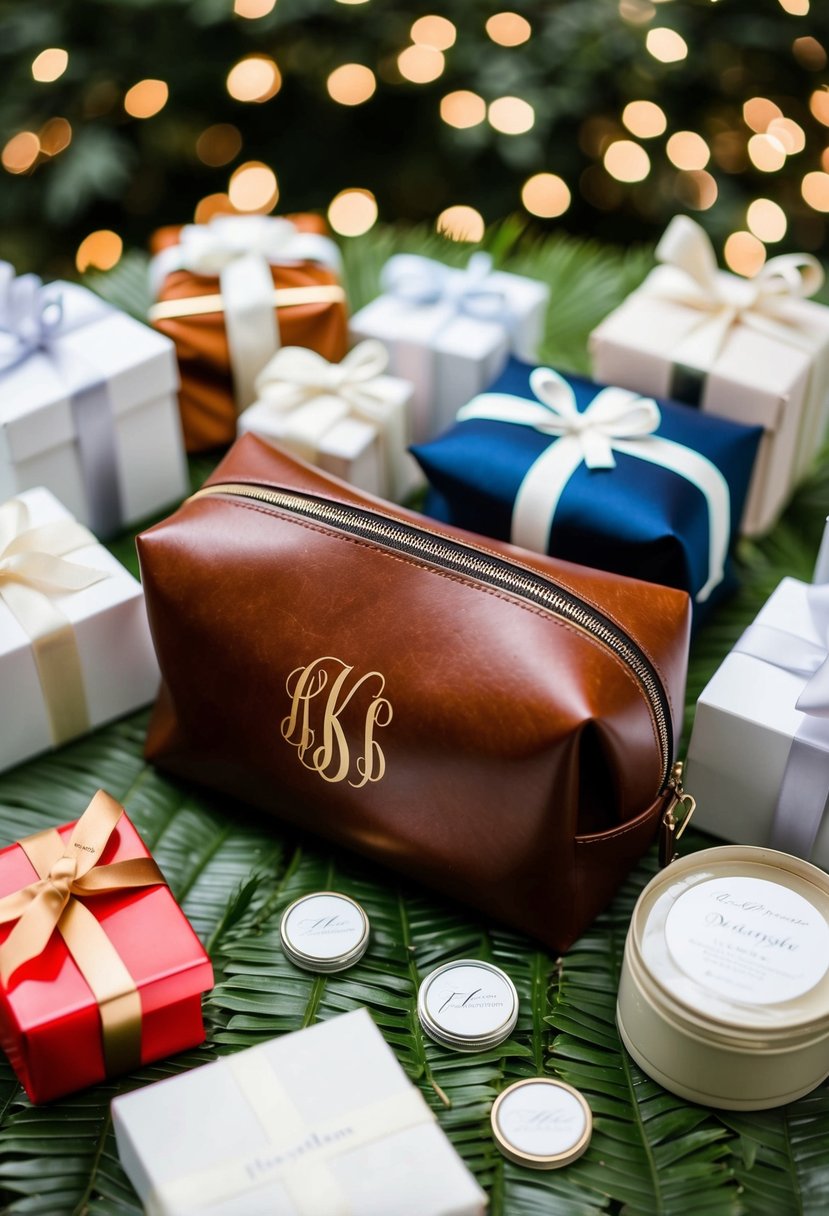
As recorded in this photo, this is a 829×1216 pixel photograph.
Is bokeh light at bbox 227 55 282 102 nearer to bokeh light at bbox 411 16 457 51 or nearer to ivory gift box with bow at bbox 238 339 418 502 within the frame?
bokeh light at bbox 411 16 457 51

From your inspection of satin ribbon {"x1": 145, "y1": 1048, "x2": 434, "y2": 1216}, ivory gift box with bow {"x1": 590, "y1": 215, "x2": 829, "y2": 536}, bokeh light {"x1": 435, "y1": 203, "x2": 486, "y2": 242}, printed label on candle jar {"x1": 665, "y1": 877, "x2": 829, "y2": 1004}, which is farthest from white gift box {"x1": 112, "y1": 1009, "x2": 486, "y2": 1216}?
bokeh light {"x1": 435, "y1": 203, "x2": 486, "y2": 242}

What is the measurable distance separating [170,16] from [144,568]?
116 cm

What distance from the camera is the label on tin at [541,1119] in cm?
95

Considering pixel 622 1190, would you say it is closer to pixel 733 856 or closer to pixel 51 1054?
pixel 733 856

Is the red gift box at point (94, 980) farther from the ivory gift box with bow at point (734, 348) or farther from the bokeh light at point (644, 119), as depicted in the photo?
the bokeh light at point (644, 119)

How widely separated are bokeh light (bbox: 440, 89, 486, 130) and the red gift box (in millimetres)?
1378

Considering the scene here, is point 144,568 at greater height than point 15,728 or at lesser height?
greater

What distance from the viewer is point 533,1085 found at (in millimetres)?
985

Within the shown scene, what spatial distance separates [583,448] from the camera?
1.27 m

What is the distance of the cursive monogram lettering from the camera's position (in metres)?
1.06

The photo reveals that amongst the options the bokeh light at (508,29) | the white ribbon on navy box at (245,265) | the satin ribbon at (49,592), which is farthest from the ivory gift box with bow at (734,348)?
the bokeh light at (508,29)

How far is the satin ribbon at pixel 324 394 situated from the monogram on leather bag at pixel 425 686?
0.21 metres

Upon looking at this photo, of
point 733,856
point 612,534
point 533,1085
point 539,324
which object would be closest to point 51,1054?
point 533,1085

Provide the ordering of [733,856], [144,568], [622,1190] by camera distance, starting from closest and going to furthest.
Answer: [622,1190]
[733,856]
[144,568]
